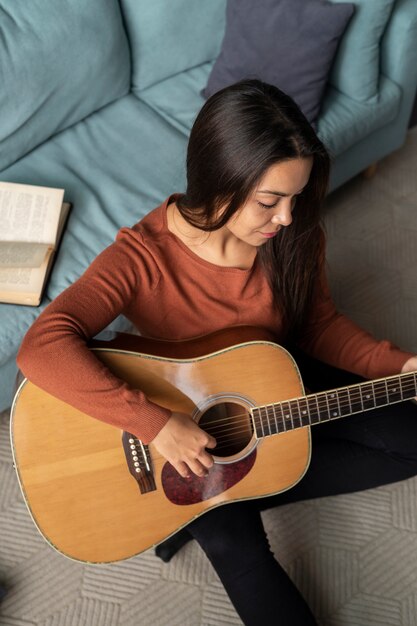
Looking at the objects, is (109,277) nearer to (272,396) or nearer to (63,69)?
(272,396)

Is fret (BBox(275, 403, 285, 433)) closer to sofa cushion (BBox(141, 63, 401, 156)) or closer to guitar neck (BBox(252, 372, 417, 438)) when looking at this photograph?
guitar neck (BBox(252, 372, 417, 438))

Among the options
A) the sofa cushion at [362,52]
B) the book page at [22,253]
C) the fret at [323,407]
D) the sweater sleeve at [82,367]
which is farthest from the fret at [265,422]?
the sofa cushion at [362,52]

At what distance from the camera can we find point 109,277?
112cm

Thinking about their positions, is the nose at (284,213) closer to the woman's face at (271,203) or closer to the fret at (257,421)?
the woman's face at (271,203)

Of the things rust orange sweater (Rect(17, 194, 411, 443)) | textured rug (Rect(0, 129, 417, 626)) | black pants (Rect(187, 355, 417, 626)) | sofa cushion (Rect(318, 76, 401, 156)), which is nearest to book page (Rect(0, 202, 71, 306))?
rust orange sweater (Rect(17, 194, 411, 443))

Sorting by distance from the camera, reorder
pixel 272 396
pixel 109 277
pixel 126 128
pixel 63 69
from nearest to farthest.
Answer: pixel 109 277, pixel 272 396, pixel 63 69, pixel 126 128

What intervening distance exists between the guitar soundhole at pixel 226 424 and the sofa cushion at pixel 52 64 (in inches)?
36.1

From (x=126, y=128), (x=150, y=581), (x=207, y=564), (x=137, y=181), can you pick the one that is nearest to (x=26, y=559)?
(x=150, y=581)

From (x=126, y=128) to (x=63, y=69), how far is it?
0.79 ft

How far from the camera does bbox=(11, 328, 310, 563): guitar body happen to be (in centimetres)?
112

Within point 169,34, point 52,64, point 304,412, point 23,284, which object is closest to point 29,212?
point 23,284

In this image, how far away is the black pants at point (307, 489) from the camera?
1.20 metres

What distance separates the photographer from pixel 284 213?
1050 mm

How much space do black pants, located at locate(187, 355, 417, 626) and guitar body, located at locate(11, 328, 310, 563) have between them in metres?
0.07
